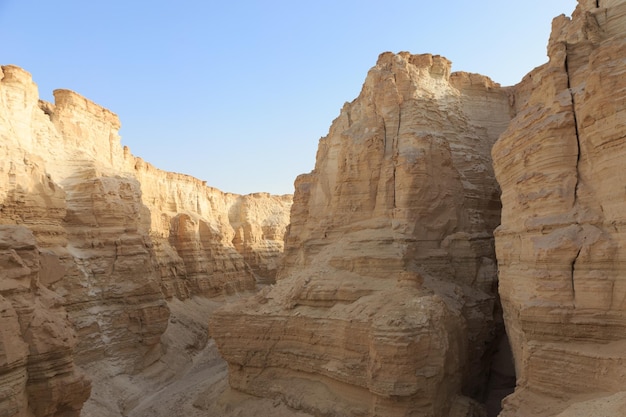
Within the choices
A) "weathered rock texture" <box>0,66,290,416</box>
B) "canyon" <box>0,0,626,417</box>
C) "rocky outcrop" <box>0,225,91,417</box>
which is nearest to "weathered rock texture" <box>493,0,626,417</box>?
"canyon" <box>0,0,626,417</box>

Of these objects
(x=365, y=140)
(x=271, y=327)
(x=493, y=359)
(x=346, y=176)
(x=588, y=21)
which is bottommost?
(x=493, y=359)

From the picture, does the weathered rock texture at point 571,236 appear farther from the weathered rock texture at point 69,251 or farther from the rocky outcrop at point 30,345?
the weathered rock texture at point 69,251

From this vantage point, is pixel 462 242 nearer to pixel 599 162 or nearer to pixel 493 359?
pixel 493 359

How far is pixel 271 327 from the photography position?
48.9 feet

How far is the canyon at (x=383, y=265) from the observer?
338 inches

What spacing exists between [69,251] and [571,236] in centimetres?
1948

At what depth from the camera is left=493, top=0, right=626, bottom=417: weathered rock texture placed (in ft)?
27.9

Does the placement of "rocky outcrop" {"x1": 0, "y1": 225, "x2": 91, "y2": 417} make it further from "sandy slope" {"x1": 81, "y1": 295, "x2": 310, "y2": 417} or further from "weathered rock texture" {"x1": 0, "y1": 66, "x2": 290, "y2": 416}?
"sandy slope" {"x1": 81, "y1": 295, "x2": 310, "y2": 417}

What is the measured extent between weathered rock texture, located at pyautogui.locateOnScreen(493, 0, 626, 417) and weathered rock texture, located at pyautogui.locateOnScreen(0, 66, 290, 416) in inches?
375

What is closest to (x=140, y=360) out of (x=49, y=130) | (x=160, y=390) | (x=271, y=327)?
(x=160, y=390)

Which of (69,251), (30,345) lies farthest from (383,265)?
(69,251)

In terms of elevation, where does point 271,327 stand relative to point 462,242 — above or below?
below

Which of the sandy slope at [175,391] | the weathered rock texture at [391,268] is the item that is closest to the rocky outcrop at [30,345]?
the weathered rock texture at [391,268]

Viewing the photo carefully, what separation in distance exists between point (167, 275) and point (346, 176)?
18.7 meters
